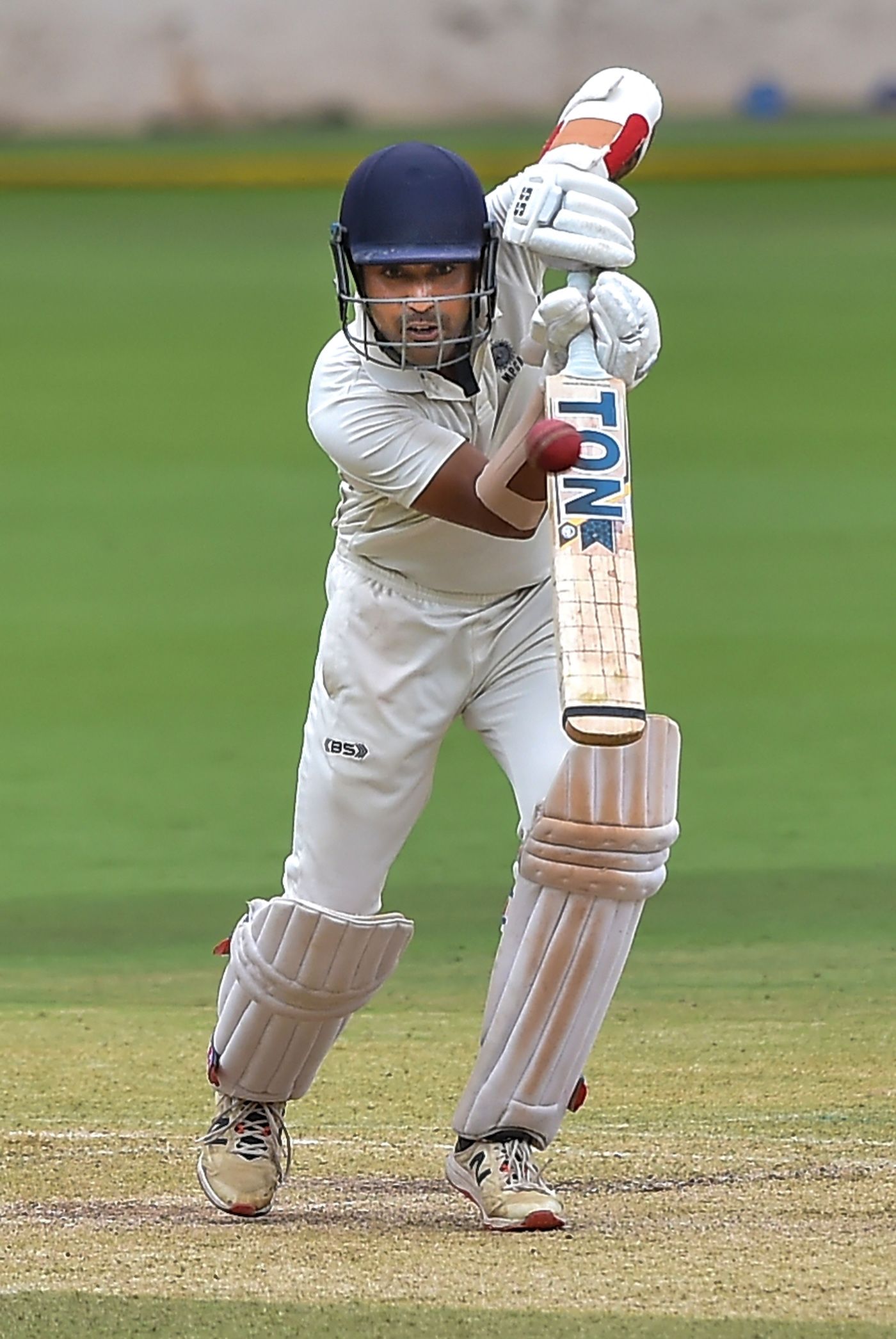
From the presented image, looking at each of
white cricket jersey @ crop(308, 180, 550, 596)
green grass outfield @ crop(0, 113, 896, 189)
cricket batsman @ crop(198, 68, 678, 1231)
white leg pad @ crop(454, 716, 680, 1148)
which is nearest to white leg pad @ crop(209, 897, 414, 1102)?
cricket batsman @ crop(198, 68, 678, 1231)

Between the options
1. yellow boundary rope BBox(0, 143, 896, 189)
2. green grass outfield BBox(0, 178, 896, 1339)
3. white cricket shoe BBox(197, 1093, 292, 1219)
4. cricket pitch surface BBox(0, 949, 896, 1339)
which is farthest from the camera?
yellow boundary rope BBox(0, 143, 896, 189)

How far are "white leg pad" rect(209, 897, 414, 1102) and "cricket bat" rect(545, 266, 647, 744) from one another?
1.78 feet

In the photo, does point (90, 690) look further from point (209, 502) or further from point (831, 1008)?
point (831, 1008)

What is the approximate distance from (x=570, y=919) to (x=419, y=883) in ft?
7.48

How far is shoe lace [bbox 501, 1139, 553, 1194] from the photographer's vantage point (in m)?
3.04

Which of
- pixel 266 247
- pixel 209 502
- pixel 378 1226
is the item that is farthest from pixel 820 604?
pixel 266 247

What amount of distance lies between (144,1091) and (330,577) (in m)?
1.08

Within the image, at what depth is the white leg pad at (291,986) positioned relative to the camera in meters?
3.09

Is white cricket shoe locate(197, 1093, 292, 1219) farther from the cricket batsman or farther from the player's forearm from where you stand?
the player's forearm

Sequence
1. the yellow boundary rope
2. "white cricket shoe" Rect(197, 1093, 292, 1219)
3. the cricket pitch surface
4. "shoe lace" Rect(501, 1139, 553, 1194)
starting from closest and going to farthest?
the cricket pitch surface
"shoe lace" Rect(501, 1139, 553, 1194)
"white cricket shoe" Rect(197, 1093, 292, 1219)
the yellow boundary rope

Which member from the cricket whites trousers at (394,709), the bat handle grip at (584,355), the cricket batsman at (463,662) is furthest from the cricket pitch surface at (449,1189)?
the bat handle grip at (584,355)

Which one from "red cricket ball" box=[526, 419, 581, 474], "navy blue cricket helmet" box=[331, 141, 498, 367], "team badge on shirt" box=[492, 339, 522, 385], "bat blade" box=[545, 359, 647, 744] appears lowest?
"bat blade" box=[545, 359, 647, 744]

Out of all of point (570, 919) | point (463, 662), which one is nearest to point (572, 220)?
point (463, 662)

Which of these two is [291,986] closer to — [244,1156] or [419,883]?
[244,1156]
